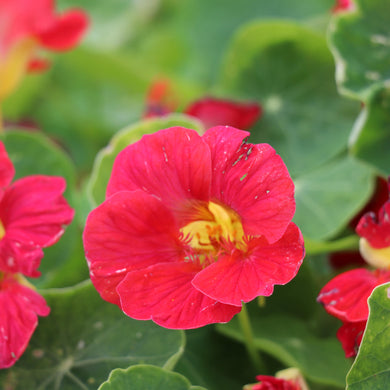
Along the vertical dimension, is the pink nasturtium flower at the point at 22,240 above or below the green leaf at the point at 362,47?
below

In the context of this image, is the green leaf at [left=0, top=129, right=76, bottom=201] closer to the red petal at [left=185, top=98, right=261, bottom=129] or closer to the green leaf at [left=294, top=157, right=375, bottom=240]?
the red petal at [left=185, top=98, right=261, bottom=129]

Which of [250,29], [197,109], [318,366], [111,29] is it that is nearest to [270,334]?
[318,366]

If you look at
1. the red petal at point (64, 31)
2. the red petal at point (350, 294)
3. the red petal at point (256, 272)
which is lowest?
the red petal at point (350, 294)

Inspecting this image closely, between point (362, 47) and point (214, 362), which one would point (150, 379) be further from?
point (362, 47)

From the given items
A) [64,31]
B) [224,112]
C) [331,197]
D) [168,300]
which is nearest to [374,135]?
[331,197]

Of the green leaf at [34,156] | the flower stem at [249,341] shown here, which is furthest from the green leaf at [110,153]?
the flower stem at [249,341]

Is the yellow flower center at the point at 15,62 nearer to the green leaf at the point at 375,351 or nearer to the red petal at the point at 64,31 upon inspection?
the red petal at the point at 64,31

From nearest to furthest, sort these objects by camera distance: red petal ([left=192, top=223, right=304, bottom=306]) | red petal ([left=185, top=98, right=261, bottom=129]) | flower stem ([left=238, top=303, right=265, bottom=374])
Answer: red petal ([left=192, top=223, right=304, bottom=306]) < flower stem ([left=238, top=303, right=265, bottom=374]) < red petal ([left=185, top=98, right=261, bottom=129])

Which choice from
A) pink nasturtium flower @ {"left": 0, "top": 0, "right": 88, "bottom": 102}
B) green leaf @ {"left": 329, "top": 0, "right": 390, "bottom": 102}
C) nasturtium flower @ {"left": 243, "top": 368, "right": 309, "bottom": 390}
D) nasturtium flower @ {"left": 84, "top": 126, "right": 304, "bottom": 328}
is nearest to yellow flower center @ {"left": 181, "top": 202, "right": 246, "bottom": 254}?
nasturtium flower @ {"left": 84, "top": 126, "right": 304, "bottom": 328}
